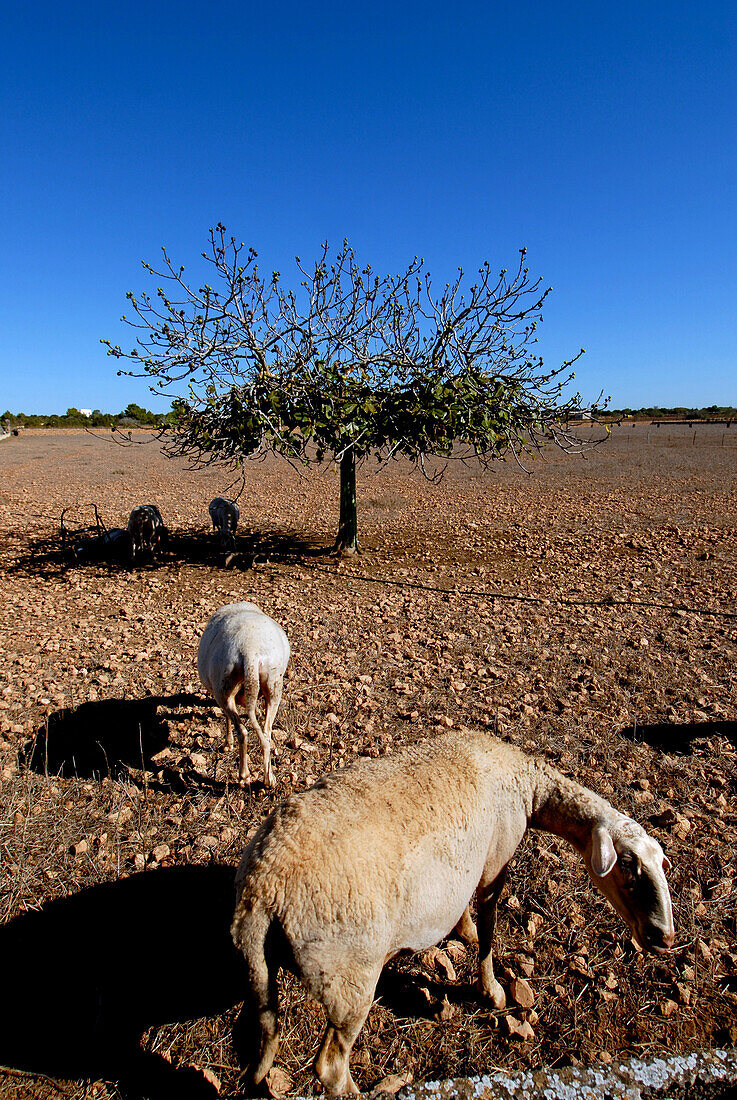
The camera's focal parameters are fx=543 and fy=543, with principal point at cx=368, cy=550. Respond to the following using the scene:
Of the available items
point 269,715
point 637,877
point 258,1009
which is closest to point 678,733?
point 637,877

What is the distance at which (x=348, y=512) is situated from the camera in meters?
12.1

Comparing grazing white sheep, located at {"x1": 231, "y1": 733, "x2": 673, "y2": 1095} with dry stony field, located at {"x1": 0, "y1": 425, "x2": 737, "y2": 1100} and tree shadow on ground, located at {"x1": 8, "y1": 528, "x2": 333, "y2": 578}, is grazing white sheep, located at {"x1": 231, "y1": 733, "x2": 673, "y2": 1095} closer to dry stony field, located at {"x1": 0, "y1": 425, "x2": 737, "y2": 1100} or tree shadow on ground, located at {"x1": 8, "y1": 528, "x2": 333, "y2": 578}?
dry stony field, located at {"x1": 0, "y1": 425, "x2": 737, "y2": 1100}

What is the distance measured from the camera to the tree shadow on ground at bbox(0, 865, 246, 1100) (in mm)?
2730

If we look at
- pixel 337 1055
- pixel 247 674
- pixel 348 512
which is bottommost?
pixel 337 1055

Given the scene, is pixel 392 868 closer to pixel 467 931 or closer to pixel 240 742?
pixel 467 931

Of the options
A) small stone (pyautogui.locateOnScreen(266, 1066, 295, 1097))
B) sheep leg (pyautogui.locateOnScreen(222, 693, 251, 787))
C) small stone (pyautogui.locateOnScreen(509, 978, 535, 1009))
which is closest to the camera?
small stone (pyautogui.locateOnScreen(266, 1066, 295, 1097))

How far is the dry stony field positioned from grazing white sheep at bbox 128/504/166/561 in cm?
60

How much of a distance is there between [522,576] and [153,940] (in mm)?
8635

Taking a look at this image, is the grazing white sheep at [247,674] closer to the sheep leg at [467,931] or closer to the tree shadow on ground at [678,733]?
the sheep leg at [467,931]

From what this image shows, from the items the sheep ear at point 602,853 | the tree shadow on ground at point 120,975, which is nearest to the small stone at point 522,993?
the sheep ear at point 602,853

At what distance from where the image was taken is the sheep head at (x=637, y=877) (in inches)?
111

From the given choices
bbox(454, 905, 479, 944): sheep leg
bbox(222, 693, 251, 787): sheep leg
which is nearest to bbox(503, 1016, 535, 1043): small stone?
bbox(454, 905, 479, 944): sheep leg

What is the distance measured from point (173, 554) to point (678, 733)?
10.5m

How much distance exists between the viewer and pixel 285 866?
2428 mm
